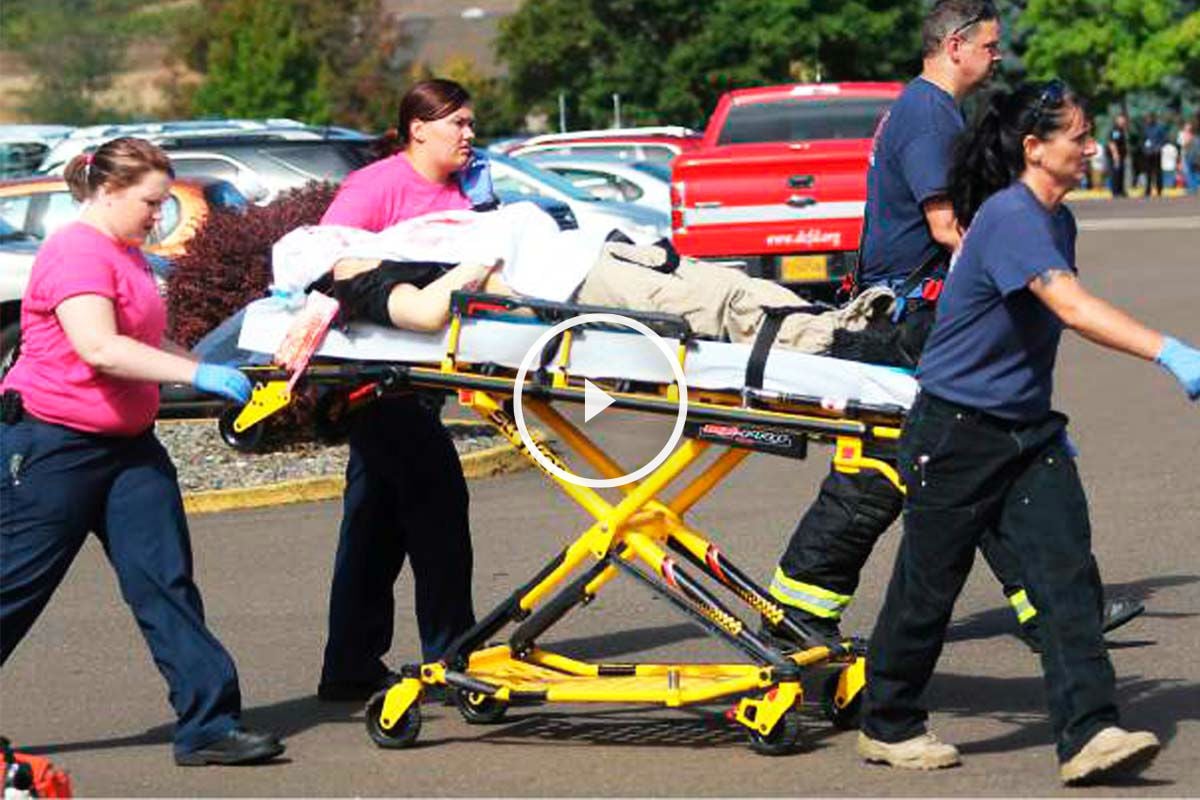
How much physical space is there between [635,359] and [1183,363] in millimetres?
1550

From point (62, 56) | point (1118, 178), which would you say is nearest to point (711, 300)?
point (1118, 178)

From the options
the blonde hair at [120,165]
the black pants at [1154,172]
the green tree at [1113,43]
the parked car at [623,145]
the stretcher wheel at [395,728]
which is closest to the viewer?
the blonde hair at [120,165]

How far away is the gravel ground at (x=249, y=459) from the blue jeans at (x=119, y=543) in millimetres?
5569

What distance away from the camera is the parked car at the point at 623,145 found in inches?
1330

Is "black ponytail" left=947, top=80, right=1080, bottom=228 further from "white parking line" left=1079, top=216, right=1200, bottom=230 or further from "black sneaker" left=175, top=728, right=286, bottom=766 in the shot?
"white parking line" left=1079, top=216, right=1200, bottom=230

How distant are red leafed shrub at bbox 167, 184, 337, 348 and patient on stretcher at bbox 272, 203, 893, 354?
8.14m

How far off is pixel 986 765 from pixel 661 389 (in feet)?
4.55

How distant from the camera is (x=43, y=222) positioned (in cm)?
2053

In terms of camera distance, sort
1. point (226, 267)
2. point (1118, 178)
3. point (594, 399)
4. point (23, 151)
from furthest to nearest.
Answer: point (1118, 178) → point (23, 151) → point (226, 267) → point (594, 399)

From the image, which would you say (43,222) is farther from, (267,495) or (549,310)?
(549,310)

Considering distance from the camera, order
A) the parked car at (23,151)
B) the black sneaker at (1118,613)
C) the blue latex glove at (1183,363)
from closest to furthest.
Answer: the blue latex glove at (1183,363) < the black sneaker at (1118,613) < the parked car at (23,151)

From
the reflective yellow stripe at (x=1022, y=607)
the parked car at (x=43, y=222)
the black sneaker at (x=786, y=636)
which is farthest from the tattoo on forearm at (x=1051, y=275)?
the parked car at (x=43, y=222)
